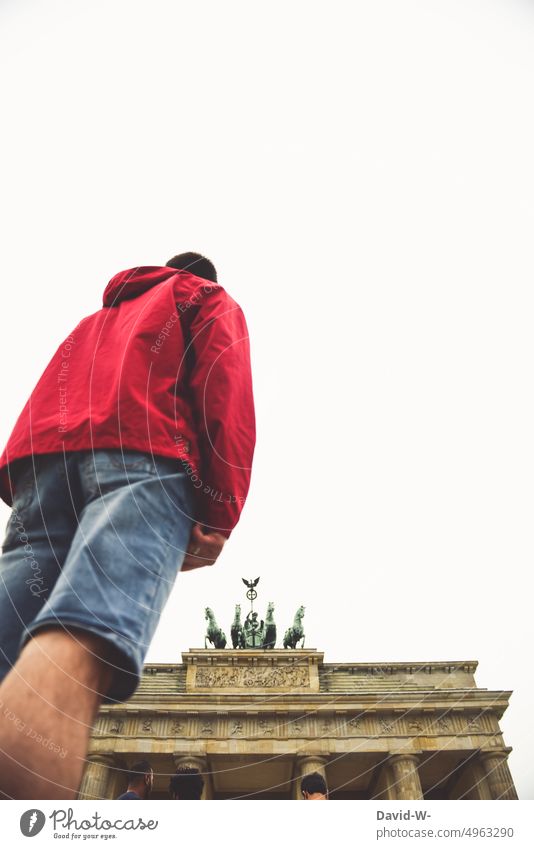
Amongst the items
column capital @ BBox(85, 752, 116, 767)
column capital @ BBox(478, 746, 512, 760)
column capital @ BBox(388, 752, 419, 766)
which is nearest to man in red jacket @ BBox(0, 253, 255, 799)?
column capital @ BBox(85, 752, 116, 767)

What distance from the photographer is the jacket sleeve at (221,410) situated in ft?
4.51

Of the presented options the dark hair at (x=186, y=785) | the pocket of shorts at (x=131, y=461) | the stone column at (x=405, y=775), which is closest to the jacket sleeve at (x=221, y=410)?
the pocket of shorts at (x=131, y=461)

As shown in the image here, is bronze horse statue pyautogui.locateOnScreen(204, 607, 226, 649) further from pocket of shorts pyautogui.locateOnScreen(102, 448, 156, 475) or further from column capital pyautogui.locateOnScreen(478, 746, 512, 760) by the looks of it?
pocket of shorts pyautogui.locateOnScreen(102, 448, 156, 475)

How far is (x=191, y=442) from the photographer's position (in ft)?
4.60

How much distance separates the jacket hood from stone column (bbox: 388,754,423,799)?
57.4 ft

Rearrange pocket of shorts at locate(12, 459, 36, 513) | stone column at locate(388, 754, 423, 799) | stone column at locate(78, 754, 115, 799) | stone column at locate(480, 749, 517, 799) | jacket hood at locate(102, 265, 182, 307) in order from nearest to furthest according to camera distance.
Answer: pocket of shorts at locate(12, 459, 36, 513) → jacket hood at locate(102, 265, 182, 307) → stone column at locate(78, 754, 115, 799) → stone column at locate(388, 754, 423, 799) → stone column at locate(480, 749, 517, 799)

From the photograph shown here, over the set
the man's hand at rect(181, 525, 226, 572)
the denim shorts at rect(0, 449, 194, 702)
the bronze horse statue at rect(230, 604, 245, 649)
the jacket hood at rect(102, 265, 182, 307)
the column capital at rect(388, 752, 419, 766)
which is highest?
the bronze horse statue at rect(230, 604, 245, 649)

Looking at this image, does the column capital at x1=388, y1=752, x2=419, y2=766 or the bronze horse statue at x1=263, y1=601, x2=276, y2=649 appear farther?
the bronze horse statue at x1=263, y1=601, x2=276, y2=649

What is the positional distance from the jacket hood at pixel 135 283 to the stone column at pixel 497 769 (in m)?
18.8

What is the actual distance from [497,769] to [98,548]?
19697 mm

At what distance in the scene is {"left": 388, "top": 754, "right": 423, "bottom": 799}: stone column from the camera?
1518cm
